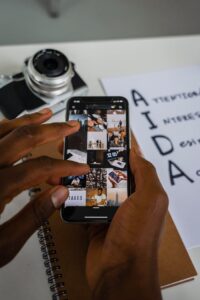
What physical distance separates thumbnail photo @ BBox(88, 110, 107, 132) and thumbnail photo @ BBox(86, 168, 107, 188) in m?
0.06

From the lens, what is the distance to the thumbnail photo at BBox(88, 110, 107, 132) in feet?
1.76

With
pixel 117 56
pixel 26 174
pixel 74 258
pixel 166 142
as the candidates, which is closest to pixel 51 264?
pixel 74 258

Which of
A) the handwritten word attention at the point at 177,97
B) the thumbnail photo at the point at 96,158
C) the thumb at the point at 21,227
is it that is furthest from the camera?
the handwritten word attention at the point at 177,97

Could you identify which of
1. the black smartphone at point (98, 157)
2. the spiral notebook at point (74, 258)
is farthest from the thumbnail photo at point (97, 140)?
the spiral notebook at point (74, 258)

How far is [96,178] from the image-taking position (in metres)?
0.51

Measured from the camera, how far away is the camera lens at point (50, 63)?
1.87 feet

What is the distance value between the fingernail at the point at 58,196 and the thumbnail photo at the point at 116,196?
0.06 m

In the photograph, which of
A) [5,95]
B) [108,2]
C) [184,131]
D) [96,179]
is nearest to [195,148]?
[184,131]

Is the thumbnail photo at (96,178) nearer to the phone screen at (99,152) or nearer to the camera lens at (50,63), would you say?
the phone screen at (99,152)

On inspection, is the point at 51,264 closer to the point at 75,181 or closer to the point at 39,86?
the point at 75,181

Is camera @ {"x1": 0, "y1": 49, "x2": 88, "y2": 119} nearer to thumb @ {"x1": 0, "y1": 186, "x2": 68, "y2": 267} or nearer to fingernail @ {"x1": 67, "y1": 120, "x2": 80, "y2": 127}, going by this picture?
fingernail @ {"x1": 67, "y1": 120, "x2": 80, "y2": 127}

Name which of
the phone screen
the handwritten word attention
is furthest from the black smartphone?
the handwritten word attention

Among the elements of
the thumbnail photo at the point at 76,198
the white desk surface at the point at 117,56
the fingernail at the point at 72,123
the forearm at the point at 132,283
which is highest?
the white desk surface at the point at 117,56

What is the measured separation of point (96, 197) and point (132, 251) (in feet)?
0.28
